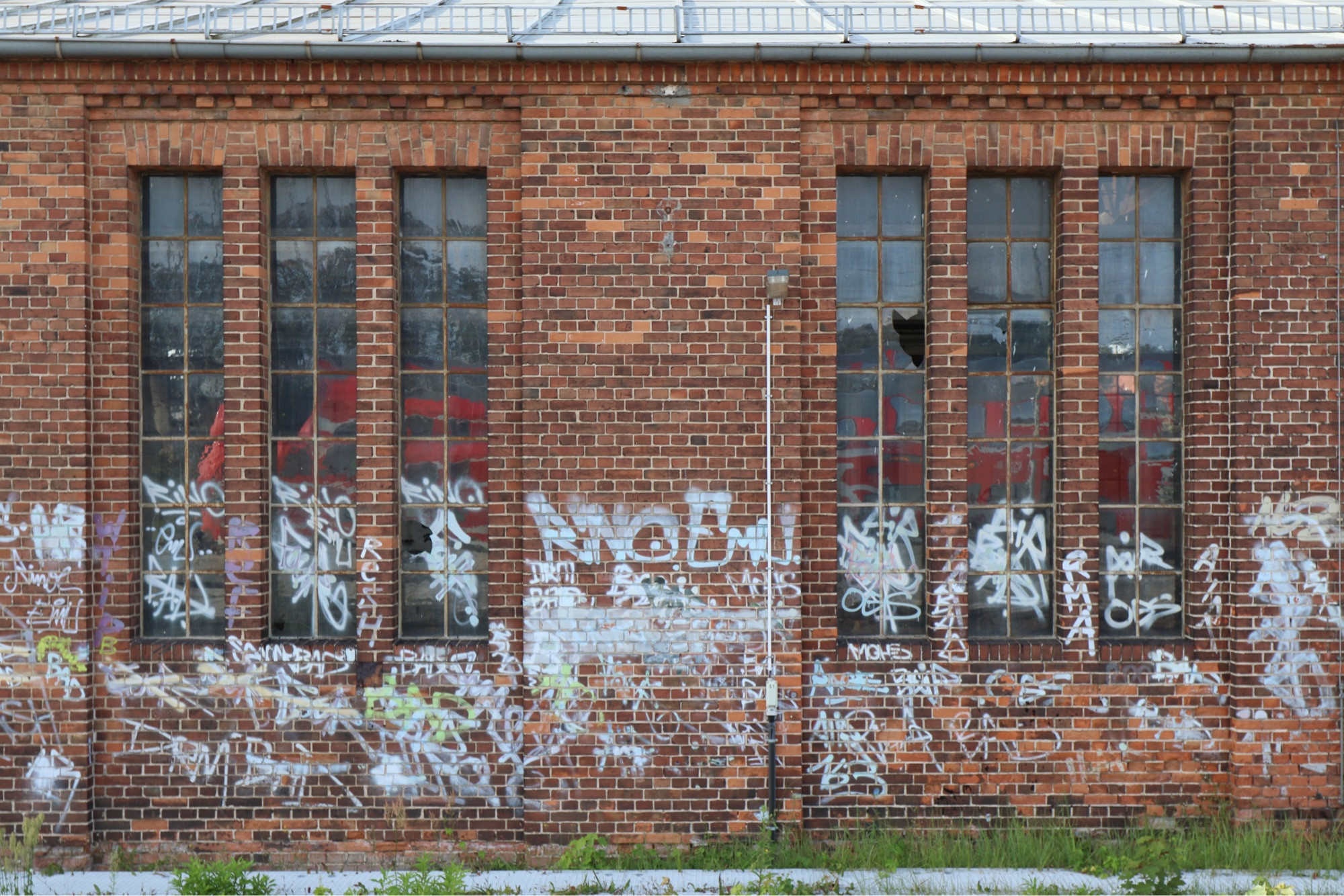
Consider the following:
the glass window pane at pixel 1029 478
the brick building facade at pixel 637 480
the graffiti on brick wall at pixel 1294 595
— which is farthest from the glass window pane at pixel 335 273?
the graffiti on brick wall at pixel 1294 595

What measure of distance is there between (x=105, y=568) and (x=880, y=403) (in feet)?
17.9

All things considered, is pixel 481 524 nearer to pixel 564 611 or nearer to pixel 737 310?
pixel 564 611

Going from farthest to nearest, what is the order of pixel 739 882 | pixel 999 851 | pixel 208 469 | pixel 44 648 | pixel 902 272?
pixel 902 272 → pixel 208 469 → pixel 44 648 → pixel 999 851 → pixel 739 882

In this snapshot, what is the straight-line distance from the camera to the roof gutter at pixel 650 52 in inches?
243

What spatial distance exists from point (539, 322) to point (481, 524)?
4.87 ft

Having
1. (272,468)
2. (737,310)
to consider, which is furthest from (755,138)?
(272,468)

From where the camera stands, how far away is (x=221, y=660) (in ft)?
20.9

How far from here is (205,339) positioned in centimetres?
663

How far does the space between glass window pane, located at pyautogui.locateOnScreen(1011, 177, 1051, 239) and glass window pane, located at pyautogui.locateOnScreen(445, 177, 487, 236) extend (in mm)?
3757

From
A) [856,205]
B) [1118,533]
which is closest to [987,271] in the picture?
[856,205]

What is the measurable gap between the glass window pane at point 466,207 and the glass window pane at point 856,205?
2.52 m

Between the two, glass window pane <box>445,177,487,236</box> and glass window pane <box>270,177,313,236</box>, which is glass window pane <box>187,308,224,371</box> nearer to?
glass window pane <box>270,177,313,236</box>

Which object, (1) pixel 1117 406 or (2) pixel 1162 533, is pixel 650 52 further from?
(2) pixel 1162 533

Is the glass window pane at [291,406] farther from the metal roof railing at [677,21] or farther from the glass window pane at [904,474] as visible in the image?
the glass window pane at [904,474]
